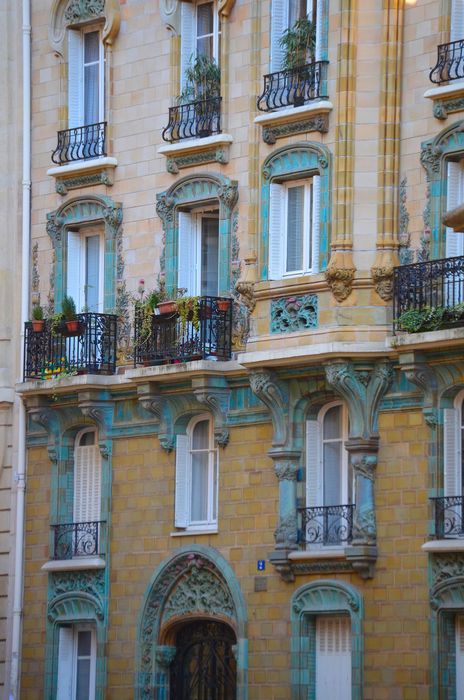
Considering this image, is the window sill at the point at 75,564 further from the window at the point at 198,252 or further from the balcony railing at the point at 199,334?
the window at the point at 198,252

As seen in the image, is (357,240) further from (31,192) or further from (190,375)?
(31,192)

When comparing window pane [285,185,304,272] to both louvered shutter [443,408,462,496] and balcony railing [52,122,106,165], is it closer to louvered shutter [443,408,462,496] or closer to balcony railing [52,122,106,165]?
louvered shutter [443,408,462,496]

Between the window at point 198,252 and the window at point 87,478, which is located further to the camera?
the window at point 87,478

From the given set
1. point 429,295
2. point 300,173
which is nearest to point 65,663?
point 300,173

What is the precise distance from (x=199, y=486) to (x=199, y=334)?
9.72 ft

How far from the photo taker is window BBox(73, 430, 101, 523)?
45906mm

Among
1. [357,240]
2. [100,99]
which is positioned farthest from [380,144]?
[100,99]

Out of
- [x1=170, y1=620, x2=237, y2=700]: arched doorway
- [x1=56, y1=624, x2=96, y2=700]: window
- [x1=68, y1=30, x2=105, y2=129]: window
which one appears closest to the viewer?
[x1=170, y1=620, x2=237, y2=700]: arched doorway

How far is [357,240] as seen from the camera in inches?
1615

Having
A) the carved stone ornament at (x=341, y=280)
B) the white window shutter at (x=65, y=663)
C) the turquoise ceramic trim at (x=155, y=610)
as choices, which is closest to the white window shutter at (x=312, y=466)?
the turquoise ceramic trim at (x=155, y=610)

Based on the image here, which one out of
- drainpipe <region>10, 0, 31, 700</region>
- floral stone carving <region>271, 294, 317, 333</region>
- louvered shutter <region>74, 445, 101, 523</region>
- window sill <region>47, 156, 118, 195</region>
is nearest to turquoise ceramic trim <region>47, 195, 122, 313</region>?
window sill <region>47, 156, 118, 195</region>

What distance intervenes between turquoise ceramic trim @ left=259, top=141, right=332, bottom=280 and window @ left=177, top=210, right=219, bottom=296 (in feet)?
6.97

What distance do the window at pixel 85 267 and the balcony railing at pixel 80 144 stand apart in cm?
145

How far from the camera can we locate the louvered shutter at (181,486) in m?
44.1
